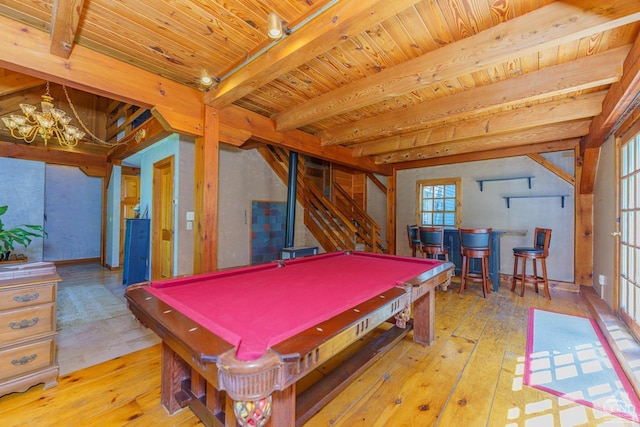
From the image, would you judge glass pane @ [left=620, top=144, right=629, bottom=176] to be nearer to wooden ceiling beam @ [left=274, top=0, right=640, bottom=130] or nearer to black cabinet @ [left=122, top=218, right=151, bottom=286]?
wooden ceiling beam @ [left=274, top=0, right=640, bottom=130]

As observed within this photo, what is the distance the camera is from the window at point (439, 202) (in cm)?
533

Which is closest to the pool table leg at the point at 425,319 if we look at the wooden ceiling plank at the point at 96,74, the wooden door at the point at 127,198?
the wooden ceiling plank at the point at 96,74

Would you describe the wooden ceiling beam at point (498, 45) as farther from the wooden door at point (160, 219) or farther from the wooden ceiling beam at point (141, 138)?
the wooden door at point (160, 219)

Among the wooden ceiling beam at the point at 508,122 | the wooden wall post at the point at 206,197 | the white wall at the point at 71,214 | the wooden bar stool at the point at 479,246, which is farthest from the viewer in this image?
the white wall at the point at 71,214

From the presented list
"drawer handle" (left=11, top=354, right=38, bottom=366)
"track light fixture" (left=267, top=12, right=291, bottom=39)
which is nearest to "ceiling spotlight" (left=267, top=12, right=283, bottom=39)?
"track light fixture" (left=267, top=12, right=291, bottom=39)

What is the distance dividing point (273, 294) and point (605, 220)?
164 inches

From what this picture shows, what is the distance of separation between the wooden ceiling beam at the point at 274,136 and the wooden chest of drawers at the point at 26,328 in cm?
198

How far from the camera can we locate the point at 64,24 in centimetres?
158

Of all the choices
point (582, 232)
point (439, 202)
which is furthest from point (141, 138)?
point (582, 232)

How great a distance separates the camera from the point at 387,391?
182 cm

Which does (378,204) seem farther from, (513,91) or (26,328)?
(26,328)

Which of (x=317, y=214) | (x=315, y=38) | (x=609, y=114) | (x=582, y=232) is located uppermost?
(x=315, y=38)

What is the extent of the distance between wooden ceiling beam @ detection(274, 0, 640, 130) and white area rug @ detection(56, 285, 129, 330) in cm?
369

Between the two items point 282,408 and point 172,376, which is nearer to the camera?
point 282,408
